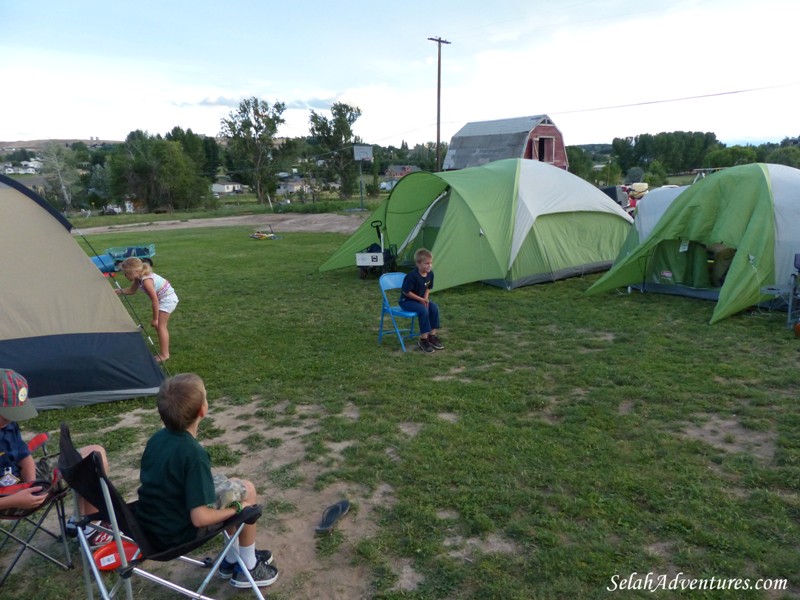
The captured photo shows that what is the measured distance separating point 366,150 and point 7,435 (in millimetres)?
24396

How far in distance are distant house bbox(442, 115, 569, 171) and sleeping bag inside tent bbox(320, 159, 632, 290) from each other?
90.0 feet

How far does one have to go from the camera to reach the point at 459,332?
286 inches

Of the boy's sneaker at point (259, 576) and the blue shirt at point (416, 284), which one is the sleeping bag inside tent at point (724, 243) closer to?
the blue shirt at point (416, 284)

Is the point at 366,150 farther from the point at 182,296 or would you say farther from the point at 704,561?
the point at 704,561

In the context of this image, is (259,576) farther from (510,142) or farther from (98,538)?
(510,142)

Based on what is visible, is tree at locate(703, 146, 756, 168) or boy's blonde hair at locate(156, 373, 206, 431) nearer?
boy's blonde hair at locate(156, 373, 206, 431)

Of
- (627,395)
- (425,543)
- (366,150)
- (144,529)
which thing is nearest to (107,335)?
(144,529)

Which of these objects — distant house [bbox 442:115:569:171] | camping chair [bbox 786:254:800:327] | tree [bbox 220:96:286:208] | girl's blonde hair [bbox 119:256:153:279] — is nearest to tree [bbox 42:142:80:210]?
tree [bbox 220:96:286:208]

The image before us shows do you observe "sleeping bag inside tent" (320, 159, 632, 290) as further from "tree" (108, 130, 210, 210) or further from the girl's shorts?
"tree" (108, 130, 210, 210)

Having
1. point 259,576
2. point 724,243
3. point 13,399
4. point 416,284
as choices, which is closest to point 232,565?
point 259,576

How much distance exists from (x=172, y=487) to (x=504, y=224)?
8.12m

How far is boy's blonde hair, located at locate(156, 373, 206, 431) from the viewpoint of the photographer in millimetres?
2387

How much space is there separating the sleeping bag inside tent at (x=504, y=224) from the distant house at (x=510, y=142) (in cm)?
2742

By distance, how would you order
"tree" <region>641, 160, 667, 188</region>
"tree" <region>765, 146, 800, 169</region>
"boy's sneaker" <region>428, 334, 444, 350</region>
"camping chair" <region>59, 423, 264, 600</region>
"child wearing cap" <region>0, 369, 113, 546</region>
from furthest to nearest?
1. "tree" <region>765, 146, 800, 169</region>
2. "tree" <region>641, 160, 667, 188</region>
3. "boy's sneaker" <region>428, 334, 444, 350</region>
4. "child wearing cap" <region>0, 369, 113, 546</region>
5. "camping chair" <region>59, 423, 264, 600</region>
